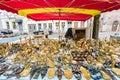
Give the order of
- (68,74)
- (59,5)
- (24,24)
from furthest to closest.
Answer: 1. (24,24)
2. (59,5)
3. (68,74)

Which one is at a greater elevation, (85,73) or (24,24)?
(24,24)

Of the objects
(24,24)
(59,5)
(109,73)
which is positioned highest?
(24,24)

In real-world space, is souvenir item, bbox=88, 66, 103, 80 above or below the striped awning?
below

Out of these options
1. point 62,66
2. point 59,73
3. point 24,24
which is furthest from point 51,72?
point 24,24

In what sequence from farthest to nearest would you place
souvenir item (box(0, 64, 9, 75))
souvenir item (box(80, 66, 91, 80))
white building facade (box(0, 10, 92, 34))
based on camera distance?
white building facade (box(0, 10, 92, 34))
souvenir item (box(0, 64, 9, 75))
souvenir item (box(80, 66, 91, 80))

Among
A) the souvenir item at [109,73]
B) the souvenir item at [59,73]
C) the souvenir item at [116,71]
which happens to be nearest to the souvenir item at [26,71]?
the souvenir item at [59,73]

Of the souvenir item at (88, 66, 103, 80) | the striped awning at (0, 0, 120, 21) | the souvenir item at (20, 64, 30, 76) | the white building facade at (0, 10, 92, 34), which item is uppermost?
the white building facade at (0, 10, 92, 34)

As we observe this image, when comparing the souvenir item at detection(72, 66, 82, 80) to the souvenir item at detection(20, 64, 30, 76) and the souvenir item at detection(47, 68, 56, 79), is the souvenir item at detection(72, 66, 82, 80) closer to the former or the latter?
the souvenir item at detection(47, 68, 56, 79)

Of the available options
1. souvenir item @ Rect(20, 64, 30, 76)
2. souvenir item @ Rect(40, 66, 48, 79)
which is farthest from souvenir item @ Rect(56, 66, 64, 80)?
souvenir item @ Rect(20, 64, 30, 76)

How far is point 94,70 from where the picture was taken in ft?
5.49

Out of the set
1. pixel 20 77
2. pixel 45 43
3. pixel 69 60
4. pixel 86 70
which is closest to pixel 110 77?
pixel 86 70

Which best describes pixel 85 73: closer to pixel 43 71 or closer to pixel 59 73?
pixel 59 73

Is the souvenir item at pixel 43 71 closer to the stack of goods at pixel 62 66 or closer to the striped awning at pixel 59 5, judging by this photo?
the stack of goods at pixel 62 66

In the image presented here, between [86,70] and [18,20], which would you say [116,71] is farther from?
[18,20]
